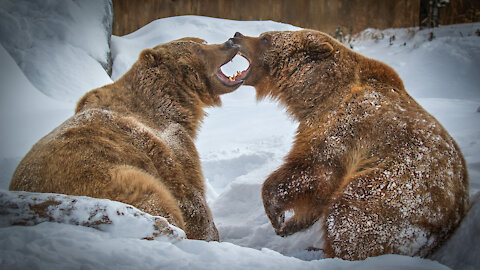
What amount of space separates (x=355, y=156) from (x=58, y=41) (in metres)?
4.25

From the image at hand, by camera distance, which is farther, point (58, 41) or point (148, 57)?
point (58, 41)

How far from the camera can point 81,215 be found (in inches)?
61.5

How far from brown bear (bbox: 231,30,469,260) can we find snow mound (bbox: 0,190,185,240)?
3.90ft

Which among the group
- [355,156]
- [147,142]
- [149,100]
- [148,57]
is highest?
[148,57]

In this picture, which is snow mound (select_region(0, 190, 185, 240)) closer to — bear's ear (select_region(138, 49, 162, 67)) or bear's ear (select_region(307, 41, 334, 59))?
bear's ear (select_region(138, 49, 162, 67))

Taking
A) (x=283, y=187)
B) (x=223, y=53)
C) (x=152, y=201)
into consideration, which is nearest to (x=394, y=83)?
(x=283, y=187)

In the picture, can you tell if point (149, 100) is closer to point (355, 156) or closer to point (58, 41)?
point (355, 156)

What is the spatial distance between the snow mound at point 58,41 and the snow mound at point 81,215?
9.21ft

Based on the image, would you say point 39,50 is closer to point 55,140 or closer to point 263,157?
point 55,140

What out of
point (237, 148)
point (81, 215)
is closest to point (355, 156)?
point (81, 215)

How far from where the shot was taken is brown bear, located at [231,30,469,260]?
6.97 feet

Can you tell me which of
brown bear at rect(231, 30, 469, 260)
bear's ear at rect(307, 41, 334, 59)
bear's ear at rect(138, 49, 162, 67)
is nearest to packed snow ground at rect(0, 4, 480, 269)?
brown bear at rect(231, 30, 469, 260)

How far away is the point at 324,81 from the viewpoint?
2.94m

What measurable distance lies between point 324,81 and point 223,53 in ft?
3.30
